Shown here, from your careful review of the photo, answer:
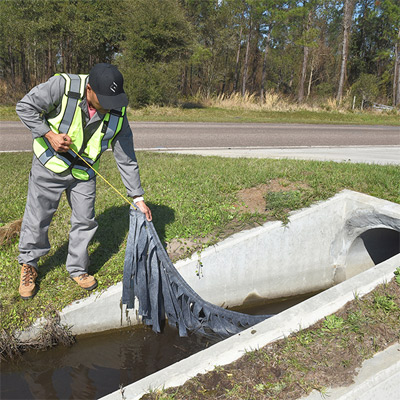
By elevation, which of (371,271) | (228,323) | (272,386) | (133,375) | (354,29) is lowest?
(133,375)

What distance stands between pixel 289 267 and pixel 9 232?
3.45 meters

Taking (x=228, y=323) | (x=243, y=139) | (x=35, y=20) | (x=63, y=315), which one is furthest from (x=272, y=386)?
(x=35, y=20)

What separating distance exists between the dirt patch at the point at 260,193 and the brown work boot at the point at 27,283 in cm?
266

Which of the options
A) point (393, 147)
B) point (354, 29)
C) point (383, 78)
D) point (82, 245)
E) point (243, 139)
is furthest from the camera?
point (354, 29)

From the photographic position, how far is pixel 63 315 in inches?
155

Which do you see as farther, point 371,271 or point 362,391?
point 371,271

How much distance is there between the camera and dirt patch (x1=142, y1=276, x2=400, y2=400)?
2.69 m

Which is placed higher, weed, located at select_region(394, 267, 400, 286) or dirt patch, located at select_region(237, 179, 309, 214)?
dirt patch, located at select_region(237, 179, 309, 214)

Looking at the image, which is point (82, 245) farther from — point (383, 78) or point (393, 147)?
point (383, 78)

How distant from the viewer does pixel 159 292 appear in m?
4.03

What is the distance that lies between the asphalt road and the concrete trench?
5.83 meters

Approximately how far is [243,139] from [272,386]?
10.6m

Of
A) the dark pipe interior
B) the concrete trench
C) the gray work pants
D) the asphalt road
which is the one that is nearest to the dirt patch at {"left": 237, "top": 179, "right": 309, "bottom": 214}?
the concrete trench

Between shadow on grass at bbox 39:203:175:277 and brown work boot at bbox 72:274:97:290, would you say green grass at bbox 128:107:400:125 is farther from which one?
brown work boot at bbox 72:274:97:290
